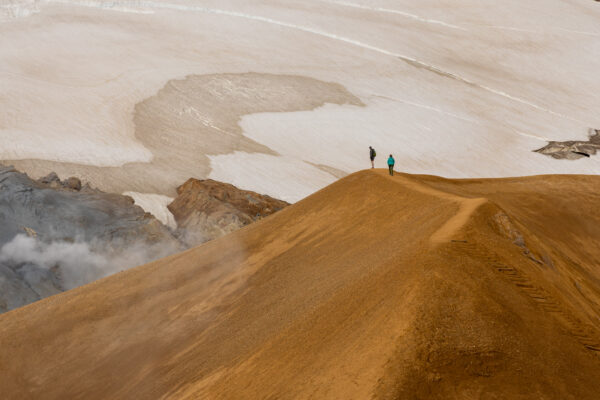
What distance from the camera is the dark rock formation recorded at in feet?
131

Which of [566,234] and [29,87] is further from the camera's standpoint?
[29,87]

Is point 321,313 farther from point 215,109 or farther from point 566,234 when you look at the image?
point 215,109

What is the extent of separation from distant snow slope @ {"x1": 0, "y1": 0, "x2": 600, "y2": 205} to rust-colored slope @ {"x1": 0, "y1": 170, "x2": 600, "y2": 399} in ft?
42.3

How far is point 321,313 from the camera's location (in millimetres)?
10805

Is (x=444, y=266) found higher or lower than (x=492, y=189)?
higher

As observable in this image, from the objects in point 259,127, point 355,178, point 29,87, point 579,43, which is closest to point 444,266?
point 355,178

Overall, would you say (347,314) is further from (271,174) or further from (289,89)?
(289,89)

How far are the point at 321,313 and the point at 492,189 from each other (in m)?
13.5

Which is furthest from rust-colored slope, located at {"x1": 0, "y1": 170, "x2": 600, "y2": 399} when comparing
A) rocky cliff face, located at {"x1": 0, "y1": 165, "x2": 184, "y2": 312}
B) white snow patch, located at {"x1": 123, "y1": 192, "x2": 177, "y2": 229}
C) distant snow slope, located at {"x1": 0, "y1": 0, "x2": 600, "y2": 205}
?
distant snow slope, located at {"x1": 0, "y1": 0, "x2": 600, "y2": 205}

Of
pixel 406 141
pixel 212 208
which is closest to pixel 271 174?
pixel 212 208

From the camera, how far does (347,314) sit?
10.3 meters

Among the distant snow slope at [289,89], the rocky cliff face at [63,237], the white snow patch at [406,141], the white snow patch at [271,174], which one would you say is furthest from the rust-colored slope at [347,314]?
the white snow patch at [406,141]

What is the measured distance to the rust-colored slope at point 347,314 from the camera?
8.66m

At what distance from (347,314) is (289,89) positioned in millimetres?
33533
